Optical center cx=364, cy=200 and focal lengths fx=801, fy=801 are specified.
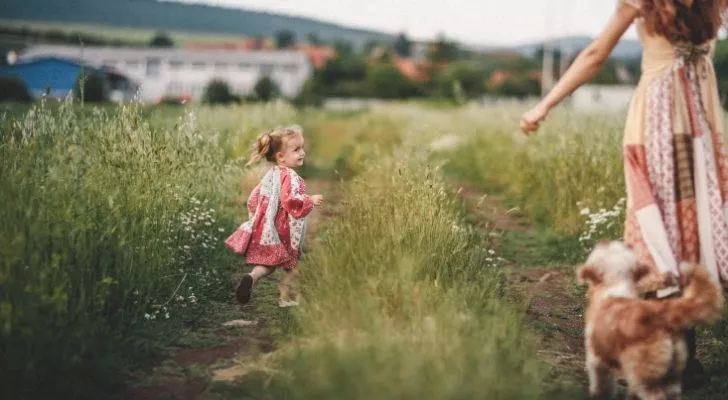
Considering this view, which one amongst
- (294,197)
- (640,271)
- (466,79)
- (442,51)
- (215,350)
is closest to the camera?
(640,271)

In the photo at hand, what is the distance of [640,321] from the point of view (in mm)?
3062

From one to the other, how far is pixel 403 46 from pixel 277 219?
159 metres

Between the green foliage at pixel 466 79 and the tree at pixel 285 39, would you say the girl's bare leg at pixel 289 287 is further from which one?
the tree at pixel 285 39

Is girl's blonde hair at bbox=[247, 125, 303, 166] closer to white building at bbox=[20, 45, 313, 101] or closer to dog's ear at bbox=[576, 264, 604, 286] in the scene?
dog's ear at bbox=[576, 264, 604, 286]

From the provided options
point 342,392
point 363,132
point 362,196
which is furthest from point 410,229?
point 363,132

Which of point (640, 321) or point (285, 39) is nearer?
point (640, 321)

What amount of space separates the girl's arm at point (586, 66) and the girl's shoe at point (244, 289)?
2.24 m

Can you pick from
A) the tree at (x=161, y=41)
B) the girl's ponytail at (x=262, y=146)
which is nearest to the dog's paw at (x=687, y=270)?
the girl's ponytail at (x=262, y=146)

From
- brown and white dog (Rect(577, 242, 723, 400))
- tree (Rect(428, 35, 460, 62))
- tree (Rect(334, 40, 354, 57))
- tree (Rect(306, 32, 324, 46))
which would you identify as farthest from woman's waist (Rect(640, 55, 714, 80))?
tree (Rect(306, 32, 324, 46))

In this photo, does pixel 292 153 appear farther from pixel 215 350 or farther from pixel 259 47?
pixel 259 47

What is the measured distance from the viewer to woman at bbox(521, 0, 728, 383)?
3441mm

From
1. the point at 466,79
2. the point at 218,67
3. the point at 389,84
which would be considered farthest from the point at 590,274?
the point at 218,67

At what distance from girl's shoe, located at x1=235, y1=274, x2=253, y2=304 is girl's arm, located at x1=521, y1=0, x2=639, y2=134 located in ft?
7.36

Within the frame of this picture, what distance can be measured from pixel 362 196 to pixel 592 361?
123 inches
